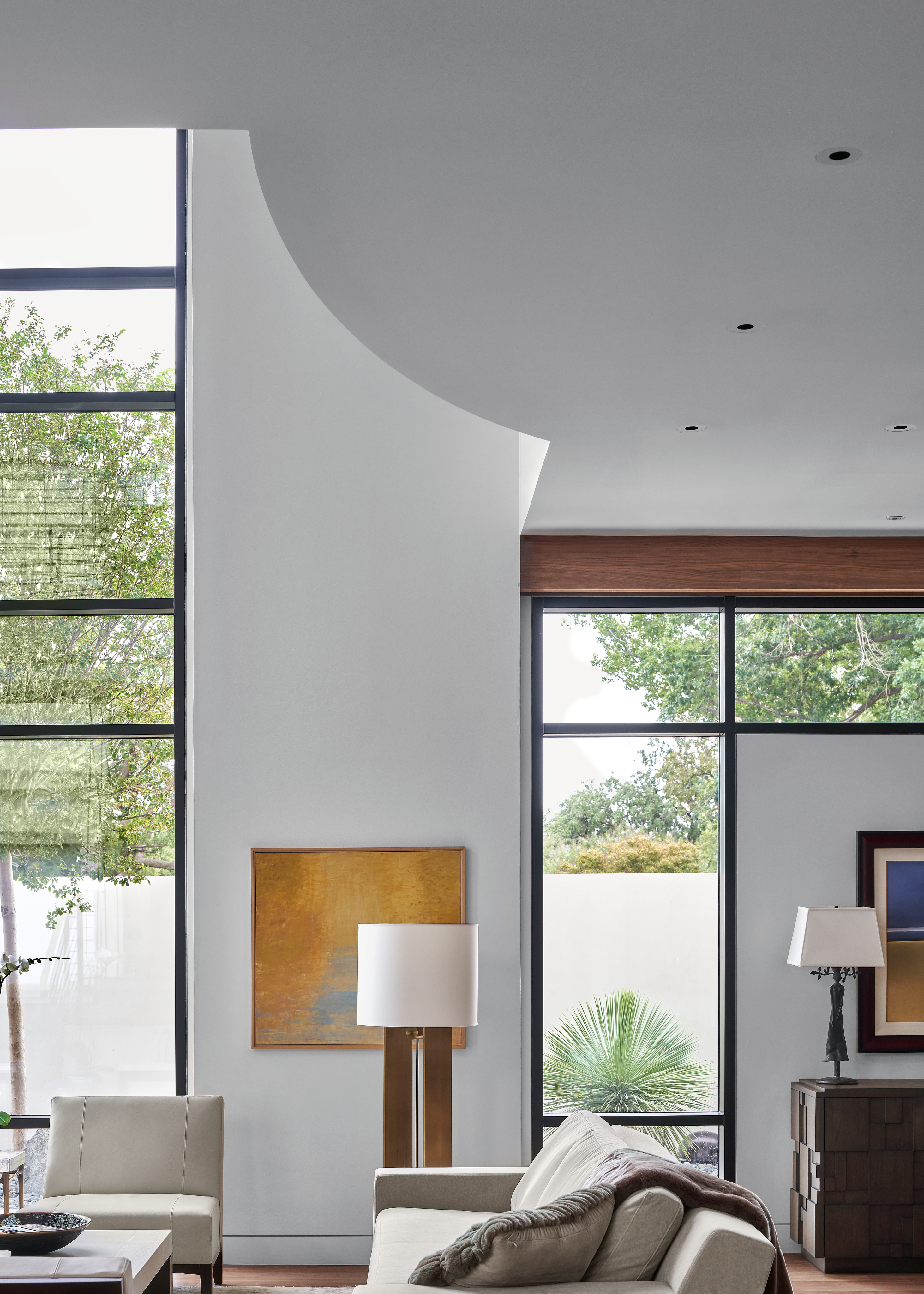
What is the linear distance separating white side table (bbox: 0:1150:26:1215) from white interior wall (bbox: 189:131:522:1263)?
0.85 meters

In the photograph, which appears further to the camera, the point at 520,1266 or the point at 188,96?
the point at 520,1266

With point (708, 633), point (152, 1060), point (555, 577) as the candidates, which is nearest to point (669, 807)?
point (708, 633)

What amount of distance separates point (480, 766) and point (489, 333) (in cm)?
275

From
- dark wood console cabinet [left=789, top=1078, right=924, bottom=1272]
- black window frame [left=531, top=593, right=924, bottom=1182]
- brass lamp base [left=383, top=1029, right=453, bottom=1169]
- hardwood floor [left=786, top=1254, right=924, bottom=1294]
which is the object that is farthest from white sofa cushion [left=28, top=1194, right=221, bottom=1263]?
dark wood console cabinet [left=789, top=1078, right=924, bottom=1272]

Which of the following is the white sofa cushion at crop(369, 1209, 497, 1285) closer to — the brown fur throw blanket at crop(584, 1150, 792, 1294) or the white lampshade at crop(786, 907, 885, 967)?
the brown fur throw blanket at crop(584, 1150, 792, 1294)

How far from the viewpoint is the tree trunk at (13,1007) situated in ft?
17.6

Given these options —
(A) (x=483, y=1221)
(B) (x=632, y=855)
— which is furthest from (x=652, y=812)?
(A) (x=483, y=1221)

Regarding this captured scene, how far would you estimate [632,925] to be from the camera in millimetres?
5543

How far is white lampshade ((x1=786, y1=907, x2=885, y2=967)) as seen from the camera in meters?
5.15

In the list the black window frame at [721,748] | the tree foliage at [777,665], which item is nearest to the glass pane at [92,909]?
the black window frame at [721,748]

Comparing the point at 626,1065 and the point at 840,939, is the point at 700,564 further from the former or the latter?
the point at 626,1065

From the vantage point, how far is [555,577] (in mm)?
5477

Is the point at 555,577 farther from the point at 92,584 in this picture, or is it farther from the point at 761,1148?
the point at 761,1148

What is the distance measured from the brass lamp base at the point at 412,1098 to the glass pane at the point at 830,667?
2.10 meters
